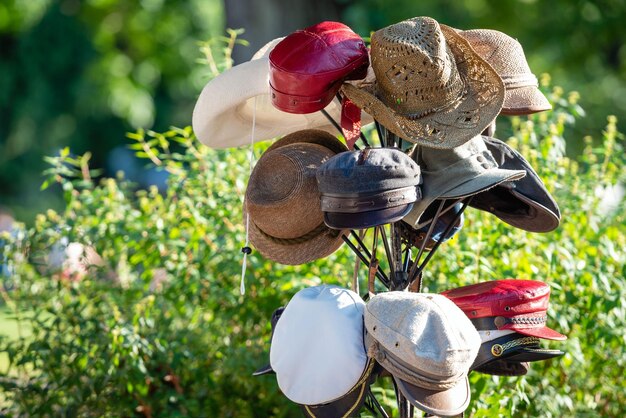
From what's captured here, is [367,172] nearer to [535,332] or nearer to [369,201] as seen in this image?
[369,201]

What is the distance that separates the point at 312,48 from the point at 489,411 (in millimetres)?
1405

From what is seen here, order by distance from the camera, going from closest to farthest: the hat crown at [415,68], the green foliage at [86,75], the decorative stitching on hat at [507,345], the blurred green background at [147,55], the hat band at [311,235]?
the hat crown at [415,68], the decorative stitching on hat at [507,345], the hat band at [311,235], the blurred green background at [147,55], the green foliage at [86,75]

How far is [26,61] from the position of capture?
14.3m

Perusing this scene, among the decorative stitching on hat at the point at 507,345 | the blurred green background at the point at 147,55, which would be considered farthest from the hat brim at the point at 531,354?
the blurred green background at the point at 147,55

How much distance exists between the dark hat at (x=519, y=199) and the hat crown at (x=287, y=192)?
1.58 feet

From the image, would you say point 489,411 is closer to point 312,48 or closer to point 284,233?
point 284,233

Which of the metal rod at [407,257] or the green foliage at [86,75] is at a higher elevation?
the metal rod at [407,257]

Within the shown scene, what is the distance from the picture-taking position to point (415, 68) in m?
2.15

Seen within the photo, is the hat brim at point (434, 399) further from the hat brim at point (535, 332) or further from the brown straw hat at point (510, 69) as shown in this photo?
the brown straw hat at point (510, 69)

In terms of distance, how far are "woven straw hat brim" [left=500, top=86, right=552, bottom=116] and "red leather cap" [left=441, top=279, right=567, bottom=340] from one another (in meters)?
0.48

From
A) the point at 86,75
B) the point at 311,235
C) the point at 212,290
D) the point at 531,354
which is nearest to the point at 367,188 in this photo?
the point at 311,235

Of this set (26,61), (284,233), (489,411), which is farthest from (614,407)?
(26,61)

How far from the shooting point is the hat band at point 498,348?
2.31m

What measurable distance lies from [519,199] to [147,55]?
35.9ft
